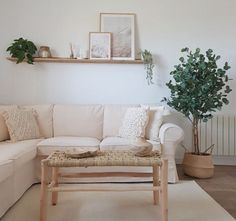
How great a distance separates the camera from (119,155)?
7.06 ft

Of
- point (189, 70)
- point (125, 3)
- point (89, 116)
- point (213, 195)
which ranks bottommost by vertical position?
point (213, 195)

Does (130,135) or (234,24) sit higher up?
(234,24)

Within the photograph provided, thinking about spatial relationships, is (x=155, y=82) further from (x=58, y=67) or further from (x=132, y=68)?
(x=58, y=67)

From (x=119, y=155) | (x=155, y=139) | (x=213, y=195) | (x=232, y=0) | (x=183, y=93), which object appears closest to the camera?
(x=119, y=155)

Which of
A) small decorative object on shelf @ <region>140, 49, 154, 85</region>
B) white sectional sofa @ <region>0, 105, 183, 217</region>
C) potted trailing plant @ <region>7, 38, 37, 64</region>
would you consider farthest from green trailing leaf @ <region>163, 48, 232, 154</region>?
potted trailing plant @ <region>7, 38, 37, 64</region>

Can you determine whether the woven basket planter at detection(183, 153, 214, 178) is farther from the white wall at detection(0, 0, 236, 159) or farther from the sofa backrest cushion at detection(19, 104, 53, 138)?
the sofa backrest cushion at detection(19, 104, 53, 138)

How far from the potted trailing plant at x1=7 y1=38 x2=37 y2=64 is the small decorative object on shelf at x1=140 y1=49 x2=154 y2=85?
161 cm

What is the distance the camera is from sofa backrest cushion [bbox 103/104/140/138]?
3404 millimetres

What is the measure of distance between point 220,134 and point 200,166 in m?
0.84

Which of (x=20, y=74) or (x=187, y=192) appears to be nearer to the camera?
(x=187, y=192)

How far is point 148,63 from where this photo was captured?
12.6 feet

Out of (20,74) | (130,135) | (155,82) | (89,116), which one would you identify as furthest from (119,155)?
(20,74)

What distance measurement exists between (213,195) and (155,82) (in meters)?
1.88

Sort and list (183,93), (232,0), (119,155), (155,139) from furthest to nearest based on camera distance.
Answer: (232,0) → (183,93) → (155,139) → (119,155)
